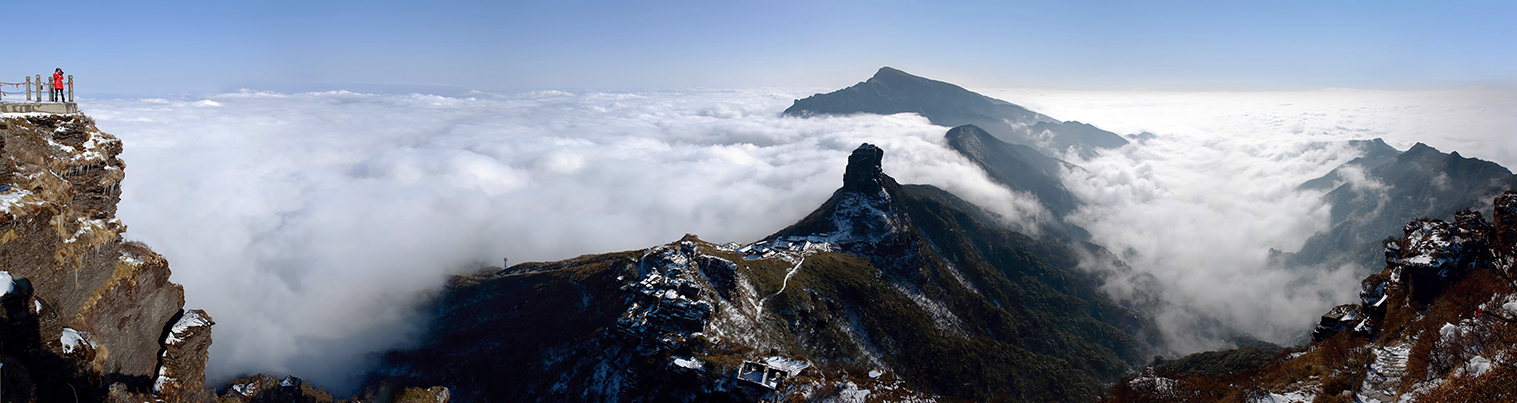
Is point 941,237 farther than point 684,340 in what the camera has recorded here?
Yes

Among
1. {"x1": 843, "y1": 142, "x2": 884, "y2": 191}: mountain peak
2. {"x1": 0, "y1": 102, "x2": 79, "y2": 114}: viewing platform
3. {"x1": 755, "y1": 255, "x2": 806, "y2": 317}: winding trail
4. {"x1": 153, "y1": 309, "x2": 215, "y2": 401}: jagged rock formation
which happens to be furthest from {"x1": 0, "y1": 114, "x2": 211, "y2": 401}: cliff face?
{"x1": 843, "y1": 142, "x2": 884, "y2": 191}: mountain peak

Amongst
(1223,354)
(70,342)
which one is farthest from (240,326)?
(1223,354)

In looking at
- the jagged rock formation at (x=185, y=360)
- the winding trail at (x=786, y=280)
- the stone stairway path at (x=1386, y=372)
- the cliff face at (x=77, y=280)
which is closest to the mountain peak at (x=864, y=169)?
the winding trail at (x=786, y=280)

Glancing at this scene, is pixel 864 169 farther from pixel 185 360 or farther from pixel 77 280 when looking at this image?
pixel 77 280

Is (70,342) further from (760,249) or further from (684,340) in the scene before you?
(760,249)

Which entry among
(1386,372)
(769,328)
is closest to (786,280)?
(769,328)

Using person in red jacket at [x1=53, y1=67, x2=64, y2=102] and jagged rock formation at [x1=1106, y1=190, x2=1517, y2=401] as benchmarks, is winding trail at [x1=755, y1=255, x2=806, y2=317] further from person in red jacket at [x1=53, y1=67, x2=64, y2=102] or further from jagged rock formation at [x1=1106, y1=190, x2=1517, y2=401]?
person in red jacket at [x1=53, y1=67, x2=64, y2=102]

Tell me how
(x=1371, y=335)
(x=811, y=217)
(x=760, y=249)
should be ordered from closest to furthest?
(x=1371, y=335)
(x=760, y=249)
(x=811, y=217)
